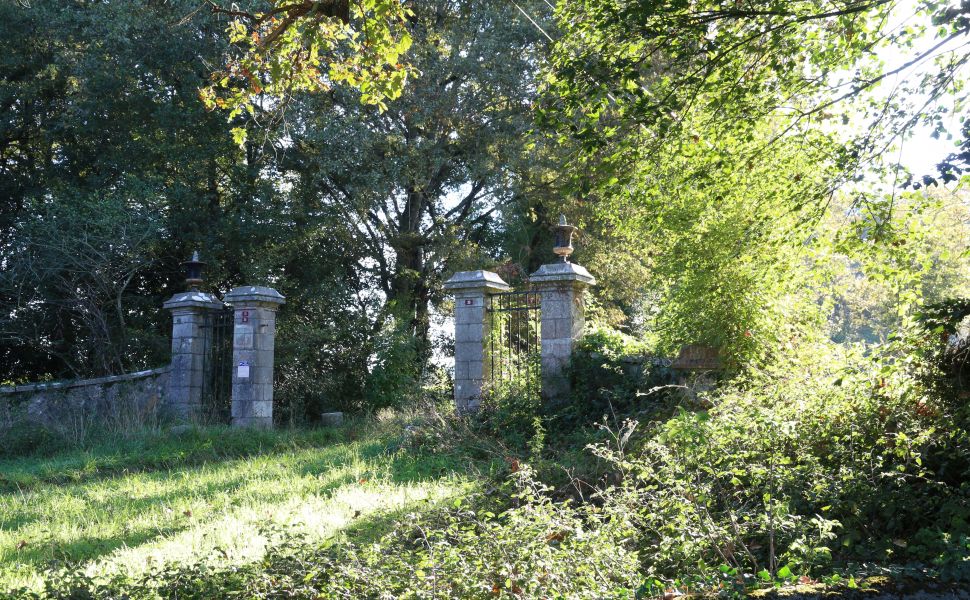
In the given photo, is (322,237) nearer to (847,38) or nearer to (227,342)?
(227,342)

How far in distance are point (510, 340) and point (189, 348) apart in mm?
5249

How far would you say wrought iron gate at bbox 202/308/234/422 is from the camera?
12.2 meters

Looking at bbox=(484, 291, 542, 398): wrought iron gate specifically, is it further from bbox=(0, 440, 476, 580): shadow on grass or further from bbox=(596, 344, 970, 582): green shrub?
bbox=(596, 344, 970, 582): green shrub

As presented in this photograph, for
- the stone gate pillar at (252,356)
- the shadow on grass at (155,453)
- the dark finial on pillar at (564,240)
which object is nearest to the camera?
the shadow on grass at (155,453)

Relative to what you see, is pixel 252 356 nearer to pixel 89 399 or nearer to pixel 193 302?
pixel 193 302

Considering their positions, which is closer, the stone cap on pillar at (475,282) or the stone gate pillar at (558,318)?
the stone gate pillar at (558,318)

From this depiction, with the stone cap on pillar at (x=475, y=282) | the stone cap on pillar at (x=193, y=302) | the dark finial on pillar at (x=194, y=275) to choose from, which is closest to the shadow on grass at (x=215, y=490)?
the stone cap on pillar at (x=475, y=282)

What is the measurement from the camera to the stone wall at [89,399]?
11.5 meters

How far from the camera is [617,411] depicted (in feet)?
29.1

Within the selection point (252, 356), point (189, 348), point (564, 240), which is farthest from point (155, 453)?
point (564, 240)

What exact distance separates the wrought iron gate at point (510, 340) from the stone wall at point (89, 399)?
5131 millimetres

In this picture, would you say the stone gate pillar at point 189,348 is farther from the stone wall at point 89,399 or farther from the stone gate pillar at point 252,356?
the stone gate pillar at point 252,356

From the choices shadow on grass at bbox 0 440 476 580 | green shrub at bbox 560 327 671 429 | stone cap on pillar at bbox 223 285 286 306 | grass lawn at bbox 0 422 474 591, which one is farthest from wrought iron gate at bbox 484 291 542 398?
stone cap on pillar at bbox 223 285 286 306

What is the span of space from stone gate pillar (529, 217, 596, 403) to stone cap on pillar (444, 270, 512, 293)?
0.80 m
